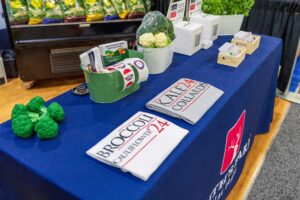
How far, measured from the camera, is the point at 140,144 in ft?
2.67

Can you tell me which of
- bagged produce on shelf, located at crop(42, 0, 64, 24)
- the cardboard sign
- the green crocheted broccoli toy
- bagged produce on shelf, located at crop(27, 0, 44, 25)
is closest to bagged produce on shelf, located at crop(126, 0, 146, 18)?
bagged produce on shelf, located at crop(42, 0, 64, 24)

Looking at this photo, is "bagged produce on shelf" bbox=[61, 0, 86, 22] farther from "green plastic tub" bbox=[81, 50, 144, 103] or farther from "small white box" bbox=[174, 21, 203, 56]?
"green plastic tub" bbox=[81, 50, 144, 103]

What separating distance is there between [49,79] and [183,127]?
2.09 m

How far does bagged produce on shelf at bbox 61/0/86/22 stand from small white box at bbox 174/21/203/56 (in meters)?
1.27

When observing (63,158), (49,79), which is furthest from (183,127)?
(49,79)

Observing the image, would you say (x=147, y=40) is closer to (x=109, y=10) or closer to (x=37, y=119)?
(x=37, y=119)

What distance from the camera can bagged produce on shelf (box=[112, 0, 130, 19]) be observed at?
2.51 m

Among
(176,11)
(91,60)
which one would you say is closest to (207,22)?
(176,11)

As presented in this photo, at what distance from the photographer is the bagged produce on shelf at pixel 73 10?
94.4 inches

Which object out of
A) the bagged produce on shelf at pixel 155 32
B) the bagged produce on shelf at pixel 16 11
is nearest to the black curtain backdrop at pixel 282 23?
the bagged produce on shelf at pixel 155 32

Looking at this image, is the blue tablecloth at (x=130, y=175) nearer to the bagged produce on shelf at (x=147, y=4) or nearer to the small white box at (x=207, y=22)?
the small white box at (x=207, y=22)

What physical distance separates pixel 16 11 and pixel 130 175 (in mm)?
2056

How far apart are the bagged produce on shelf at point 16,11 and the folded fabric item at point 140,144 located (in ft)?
5.98

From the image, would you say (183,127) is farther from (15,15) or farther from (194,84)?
(15,15)
